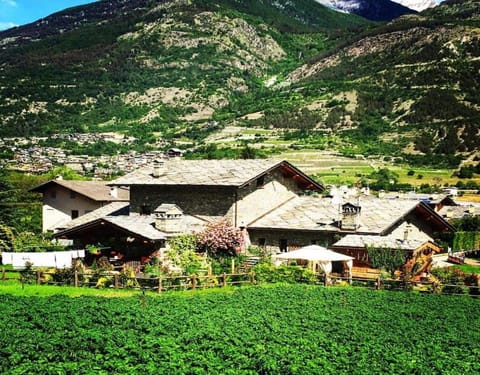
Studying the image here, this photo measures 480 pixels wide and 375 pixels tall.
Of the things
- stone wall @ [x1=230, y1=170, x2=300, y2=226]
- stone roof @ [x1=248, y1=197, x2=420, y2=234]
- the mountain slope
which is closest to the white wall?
stone wall @ [x1=230, y1=170, x2=300, y2=226]

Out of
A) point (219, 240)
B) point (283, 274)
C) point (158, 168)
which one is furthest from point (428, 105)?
point (283, 274)

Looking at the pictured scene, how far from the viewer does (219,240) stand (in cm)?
3403

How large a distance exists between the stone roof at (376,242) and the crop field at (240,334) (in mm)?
6225

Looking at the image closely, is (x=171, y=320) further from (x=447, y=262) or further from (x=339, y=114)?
(x=339, y=114)

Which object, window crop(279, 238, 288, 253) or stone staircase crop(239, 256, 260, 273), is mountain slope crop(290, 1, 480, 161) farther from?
stone staircase crop(239, 256, 260, 273)

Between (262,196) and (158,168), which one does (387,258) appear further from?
(158,168)

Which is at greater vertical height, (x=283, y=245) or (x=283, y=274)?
(x=283, y=245)

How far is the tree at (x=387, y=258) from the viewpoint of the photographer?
31297 mm

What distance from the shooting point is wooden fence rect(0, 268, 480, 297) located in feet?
93.0

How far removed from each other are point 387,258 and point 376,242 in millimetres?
A: 1411

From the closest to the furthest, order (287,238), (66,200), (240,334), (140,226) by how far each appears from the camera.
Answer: (240,334)
(140,226)
(287,238)
(66,200)

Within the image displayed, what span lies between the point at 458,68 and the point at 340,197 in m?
157

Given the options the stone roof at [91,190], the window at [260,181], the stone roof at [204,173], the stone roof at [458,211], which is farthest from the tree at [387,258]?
the stone roof at [458,211]

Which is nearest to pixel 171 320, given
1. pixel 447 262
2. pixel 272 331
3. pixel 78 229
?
pixel 272 331
